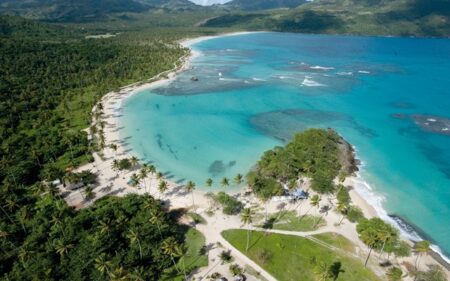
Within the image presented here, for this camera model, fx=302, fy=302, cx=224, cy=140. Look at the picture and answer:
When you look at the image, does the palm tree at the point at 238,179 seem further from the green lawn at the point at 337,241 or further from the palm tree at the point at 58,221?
the palm tree at the point at 58,221

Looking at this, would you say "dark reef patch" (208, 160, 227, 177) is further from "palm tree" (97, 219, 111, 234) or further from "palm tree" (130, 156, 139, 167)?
"palm tree" (97, 219, 111, 234)

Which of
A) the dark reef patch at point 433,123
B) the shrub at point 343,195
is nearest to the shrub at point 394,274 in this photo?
the shrub at point 343,195

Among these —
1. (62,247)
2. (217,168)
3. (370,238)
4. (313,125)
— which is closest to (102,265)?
(62,247)

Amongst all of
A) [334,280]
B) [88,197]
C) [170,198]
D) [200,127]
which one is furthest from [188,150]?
[334,280]

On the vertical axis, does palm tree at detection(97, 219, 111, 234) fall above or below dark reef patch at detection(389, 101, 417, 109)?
below

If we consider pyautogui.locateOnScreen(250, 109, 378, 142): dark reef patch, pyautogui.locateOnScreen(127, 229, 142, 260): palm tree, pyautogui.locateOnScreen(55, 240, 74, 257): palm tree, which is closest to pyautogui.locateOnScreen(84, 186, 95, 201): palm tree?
pyautogui.locateOnScreen(55, 240, 74, 257): palm tree

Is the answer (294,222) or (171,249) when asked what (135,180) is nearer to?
(171,249)

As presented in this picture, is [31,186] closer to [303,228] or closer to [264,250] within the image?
[264,250]
